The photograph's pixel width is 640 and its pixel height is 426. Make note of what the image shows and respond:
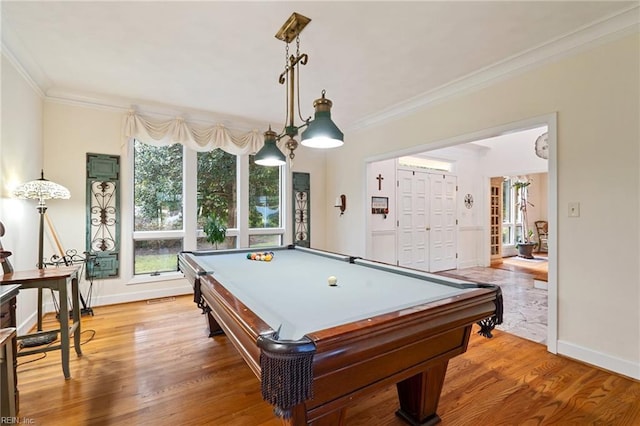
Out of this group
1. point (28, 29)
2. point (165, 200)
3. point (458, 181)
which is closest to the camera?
point (28, 29)

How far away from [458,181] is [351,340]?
6.11 metres

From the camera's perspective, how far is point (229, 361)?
7.84ft

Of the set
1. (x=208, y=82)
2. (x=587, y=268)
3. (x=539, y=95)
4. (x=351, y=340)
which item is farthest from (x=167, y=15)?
(x=587, y=268)

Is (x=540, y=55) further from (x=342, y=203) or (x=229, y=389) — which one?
(x=229, y=389)

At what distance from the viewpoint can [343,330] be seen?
1.04 metres

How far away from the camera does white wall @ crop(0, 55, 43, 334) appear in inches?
102

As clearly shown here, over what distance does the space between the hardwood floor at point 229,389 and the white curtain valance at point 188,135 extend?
8.21ft

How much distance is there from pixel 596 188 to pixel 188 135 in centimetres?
452

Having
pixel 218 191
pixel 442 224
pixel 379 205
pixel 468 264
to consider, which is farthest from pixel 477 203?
pixel 218 191

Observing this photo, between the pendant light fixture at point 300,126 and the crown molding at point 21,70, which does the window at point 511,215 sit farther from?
the crown molding at point 21,70

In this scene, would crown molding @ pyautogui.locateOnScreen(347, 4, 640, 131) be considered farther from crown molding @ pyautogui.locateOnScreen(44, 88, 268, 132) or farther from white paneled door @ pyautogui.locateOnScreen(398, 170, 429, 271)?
crown molding @ pyautogui.locateOnScreen(44, 88, 268, 132)

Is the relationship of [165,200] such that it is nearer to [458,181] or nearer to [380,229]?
[380,229]

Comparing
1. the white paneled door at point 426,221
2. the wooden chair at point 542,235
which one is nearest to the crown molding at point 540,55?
the white paneled door at point 426,221

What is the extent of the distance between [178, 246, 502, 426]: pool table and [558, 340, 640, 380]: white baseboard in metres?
1.47
